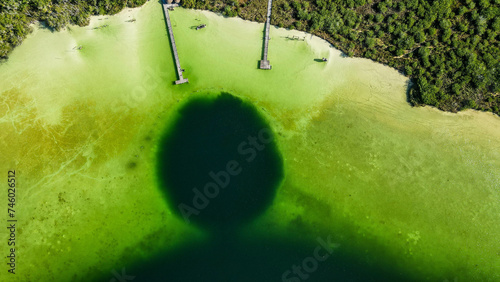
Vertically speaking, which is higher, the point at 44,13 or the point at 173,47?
the point at 44,13

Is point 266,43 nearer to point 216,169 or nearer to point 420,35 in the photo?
point 216,169

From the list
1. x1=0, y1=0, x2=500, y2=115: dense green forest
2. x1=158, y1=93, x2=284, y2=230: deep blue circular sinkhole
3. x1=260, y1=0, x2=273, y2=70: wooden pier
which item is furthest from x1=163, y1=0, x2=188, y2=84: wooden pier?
x1=260, y1=0, x2=273, y2=70: wooden pier

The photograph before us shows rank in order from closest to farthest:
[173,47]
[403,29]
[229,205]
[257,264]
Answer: [257,264] → [229,205] → [403,29] → [173,47]

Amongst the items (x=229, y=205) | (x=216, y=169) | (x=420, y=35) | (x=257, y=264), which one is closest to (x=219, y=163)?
(x=216, y=169)

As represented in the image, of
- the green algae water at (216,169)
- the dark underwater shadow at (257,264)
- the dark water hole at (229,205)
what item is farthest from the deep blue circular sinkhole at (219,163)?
the dark underwater shadow at (257,264)

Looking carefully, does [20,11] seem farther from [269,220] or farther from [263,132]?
[269,220]

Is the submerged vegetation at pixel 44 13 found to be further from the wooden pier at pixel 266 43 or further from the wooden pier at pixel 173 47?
the wooden pier at pixel 266 43

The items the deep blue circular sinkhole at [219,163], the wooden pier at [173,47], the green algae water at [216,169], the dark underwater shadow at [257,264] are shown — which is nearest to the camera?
the dark underwater shadow at [257,264]
